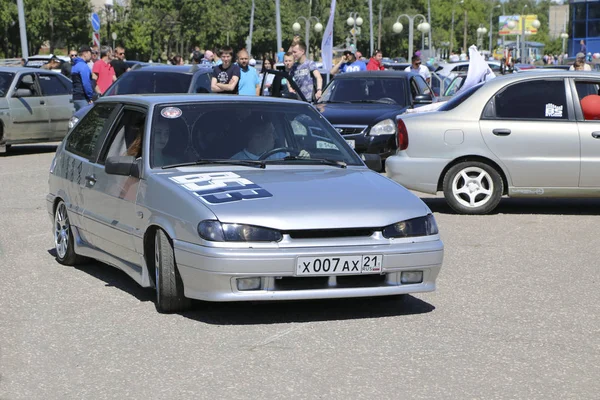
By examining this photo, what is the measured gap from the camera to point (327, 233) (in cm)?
651

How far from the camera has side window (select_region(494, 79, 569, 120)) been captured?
12.1 metres

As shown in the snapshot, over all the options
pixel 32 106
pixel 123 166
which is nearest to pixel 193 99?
pixel 123 166

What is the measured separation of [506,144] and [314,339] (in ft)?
Result: 20.9

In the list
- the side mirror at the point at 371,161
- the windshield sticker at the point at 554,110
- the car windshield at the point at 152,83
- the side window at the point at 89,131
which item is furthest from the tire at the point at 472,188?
the car windshield at the point at 152,83

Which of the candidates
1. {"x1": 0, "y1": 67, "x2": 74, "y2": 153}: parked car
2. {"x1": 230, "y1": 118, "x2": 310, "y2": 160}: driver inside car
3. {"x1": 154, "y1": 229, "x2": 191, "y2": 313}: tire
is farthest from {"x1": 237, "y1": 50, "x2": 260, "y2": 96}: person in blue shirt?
{"x1": 154, "y1": 229, "x2": 191, "y2": 313}: tire

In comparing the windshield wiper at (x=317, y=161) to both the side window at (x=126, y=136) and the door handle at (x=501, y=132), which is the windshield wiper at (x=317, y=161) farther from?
the door handle at (x=501, y=132)

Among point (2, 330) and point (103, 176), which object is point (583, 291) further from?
point (2, 330)

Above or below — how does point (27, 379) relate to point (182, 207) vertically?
below

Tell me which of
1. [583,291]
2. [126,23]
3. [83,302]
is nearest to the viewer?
[83,302]

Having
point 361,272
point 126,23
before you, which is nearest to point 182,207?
point 361,272

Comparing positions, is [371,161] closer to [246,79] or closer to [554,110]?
[554,110]

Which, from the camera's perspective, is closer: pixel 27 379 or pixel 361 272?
pixel 27 379

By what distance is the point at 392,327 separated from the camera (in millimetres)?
6648

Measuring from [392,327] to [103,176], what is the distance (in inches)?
95.8
